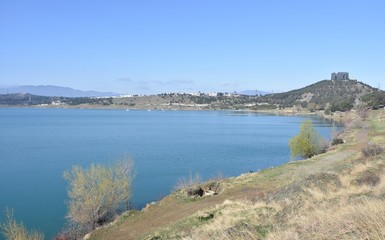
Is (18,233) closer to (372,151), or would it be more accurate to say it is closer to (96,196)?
(96,196)

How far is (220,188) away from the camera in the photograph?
31672 millimetres

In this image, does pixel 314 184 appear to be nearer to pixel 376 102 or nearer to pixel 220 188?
pixel 220 188

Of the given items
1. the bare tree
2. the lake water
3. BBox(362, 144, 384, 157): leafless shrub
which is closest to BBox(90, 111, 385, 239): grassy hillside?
the bare tree

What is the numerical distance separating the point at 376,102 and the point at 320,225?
142m

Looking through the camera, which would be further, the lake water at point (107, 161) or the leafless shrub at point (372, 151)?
the lake water at point (107, 161)

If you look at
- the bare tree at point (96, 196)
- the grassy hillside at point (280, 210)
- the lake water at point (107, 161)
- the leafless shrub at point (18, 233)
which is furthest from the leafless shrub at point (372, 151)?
the leafless shrub at point (18, 233)

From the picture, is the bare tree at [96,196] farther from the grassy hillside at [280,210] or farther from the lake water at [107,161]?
the lake water at [107,161]

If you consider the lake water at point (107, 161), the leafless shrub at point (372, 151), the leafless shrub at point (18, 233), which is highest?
the leafless shrub at point (372, 151)

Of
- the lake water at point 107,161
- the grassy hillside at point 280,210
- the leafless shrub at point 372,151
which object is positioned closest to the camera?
the grassy hillside at point 280,210

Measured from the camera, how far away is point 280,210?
1535 centimetres

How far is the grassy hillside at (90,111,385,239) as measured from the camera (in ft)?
24.2

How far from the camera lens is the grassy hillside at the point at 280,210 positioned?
738cm

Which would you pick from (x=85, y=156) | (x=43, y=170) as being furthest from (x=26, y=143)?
(x=43, y=170)

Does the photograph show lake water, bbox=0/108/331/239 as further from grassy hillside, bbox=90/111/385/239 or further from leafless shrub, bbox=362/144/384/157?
leafless shrub, bbox=362/144/384/157
